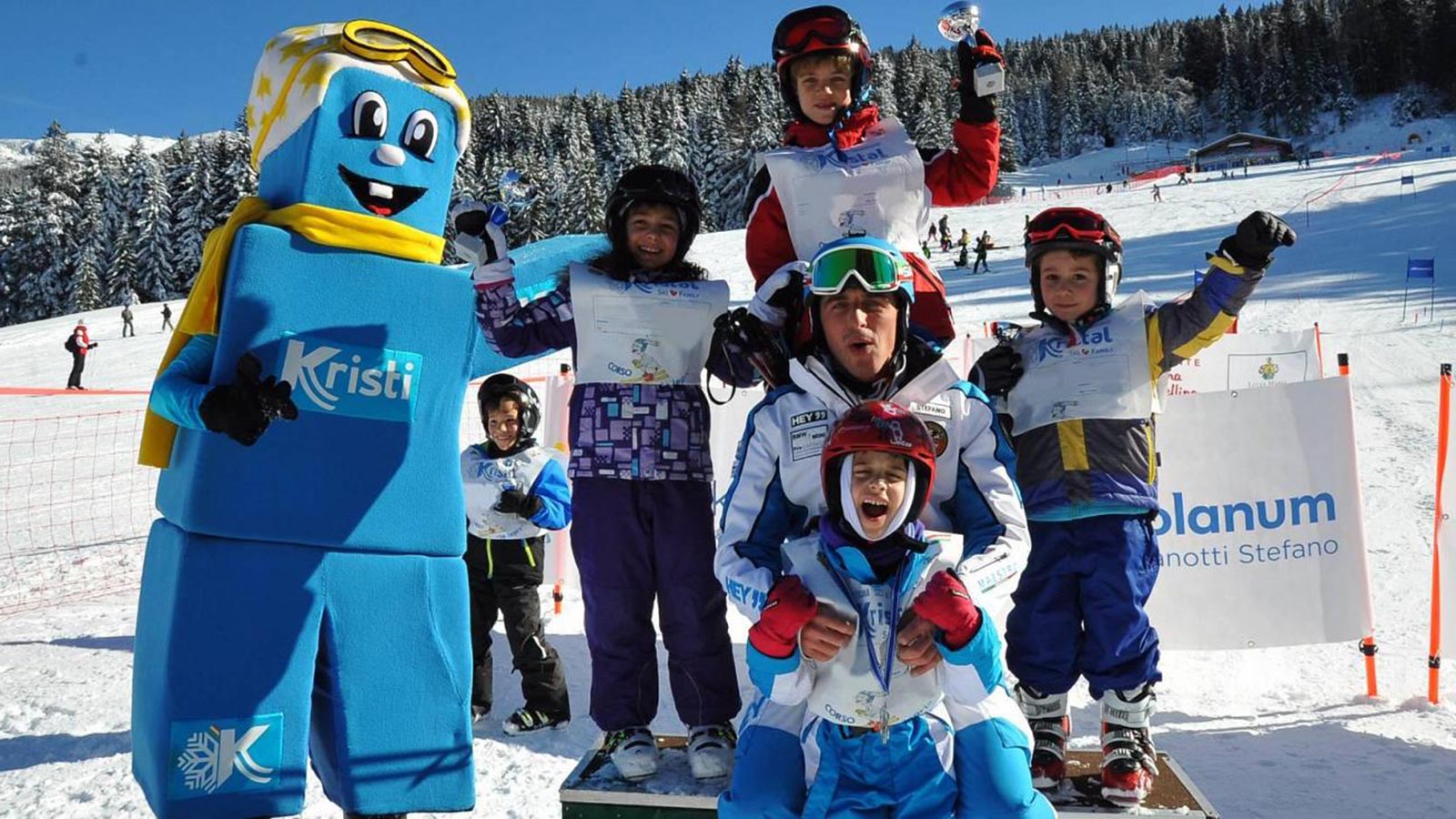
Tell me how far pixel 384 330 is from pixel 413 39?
1028 mm

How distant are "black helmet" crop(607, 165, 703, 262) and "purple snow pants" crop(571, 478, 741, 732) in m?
0.83

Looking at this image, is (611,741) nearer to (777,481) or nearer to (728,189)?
(777,481)

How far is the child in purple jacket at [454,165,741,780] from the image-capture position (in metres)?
2.76

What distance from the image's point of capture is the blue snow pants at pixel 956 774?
2.08 m

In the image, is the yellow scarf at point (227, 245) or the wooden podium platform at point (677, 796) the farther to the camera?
the yellow scarf at point (227, 245)

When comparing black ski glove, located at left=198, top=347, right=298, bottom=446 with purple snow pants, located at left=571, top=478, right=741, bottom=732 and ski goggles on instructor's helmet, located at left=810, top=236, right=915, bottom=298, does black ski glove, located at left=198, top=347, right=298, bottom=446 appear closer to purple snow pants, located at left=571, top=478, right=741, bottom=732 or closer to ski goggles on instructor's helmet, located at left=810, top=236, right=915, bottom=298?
purple snow pants, located at left=571, top=478, right=741, bottom=732

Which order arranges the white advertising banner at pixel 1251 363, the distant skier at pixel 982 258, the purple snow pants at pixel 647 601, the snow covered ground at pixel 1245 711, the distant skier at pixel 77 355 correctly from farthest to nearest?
the distant skier at pixel 982 258 < the distant skier at pixel 77 355 < the white advertising banner at pixel 1251 363 < the snow covered ground at pixel 1245 711 < the purple snow pants at pixel 647 601

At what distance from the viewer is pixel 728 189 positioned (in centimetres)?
5300

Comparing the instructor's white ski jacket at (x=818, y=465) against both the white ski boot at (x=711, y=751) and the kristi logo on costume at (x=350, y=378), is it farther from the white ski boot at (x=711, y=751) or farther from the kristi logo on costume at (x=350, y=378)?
the kristi logo on costume at (x=350, y=378)

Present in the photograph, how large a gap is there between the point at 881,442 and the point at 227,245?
2119 mm

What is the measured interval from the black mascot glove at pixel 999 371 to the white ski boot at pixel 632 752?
1583 millimetres

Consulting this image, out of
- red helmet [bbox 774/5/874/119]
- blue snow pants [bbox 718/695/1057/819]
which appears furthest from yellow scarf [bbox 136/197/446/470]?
blue snow pants [bbox 718/695/1057/819]

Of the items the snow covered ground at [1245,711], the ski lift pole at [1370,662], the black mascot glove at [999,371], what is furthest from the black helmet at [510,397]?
the ski lift pole at [1370,662]

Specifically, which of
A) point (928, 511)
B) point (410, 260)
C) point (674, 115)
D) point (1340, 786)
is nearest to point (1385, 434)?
point (1340, 786)
